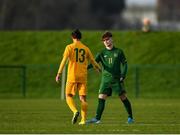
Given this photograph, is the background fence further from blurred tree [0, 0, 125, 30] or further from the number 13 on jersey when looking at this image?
blurred tree [0, 0, 125, 30]

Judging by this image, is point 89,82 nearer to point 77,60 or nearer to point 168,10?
point 77,60

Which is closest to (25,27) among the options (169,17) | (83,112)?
(169,17)

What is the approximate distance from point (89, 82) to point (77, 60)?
83.2 feet

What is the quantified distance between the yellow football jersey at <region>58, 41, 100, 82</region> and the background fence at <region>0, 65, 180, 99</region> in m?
22.3

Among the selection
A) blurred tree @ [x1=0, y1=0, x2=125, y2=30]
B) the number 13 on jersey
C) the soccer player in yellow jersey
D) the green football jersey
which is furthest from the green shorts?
blurred tree @ [x1=0, y1=0, x2=125, y2=30]

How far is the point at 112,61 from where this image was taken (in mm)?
25219

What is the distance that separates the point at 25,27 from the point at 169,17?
59613 mm

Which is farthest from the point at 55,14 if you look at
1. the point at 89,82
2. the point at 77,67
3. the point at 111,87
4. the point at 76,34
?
the point at 76,34

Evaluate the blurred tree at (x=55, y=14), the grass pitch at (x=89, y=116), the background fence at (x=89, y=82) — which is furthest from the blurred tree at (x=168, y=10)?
the grass pitch at (x=89, y=116)

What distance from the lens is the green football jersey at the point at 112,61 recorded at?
25.2 metres

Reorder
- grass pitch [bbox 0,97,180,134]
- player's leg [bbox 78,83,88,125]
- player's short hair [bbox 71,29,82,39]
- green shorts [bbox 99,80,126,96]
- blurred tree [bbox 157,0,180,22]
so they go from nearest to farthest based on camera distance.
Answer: grass pitch [bbox 0,97,180,134], player's short hair [bbox 71,29,82,39], player's leg [bbox 78,83,88,125], green shorts [bbox 99,80,126,96], blurred tree [bbox 157,0,180,22]

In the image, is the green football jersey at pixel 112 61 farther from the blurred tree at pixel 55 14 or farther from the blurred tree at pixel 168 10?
the blurred tree at pixel 168 10

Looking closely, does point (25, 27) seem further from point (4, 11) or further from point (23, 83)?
point (23, 83)

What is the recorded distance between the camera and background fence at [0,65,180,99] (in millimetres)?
48062
